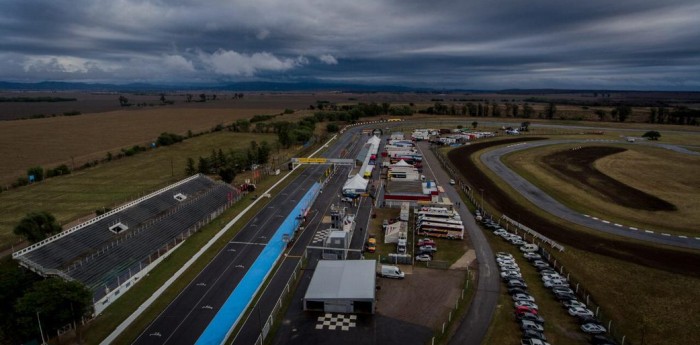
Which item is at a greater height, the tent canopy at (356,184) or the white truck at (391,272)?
the tent canopy at (356,184)

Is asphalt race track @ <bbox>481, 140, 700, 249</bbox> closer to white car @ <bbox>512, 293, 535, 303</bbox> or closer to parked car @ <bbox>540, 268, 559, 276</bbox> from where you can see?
parked car @ <bbox>540, 268, 559, 276</bbox>

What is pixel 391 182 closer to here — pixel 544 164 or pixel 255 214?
pixel 255 214

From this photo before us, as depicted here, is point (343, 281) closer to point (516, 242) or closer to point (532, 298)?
point (532, 298)

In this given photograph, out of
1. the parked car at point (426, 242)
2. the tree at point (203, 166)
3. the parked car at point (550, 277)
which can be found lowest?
the parked car at point (550, 277)

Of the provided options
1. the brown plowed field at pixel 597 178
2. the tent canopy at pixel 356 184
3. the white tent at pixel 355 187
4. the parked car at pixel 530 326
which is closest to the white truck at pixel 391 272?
the parked car at pixel 530 326

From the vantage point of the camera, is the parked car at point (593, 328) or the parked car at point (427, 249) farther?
the parked car at point (427, 249)

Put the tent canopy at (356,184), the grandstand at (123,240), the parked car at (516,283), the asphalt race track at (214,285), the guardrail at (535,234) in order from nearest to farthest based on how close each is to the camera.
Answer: the asphalt race track at (214,285) < the grandstand at (123,240) < the parked car at (516,283) < the guardrail at (535,234) < the tent canopy at (356,184)

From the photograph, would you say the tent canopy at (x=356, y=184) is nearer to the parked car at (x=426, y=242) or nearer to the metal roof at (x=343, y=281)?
the parked car at (x=426, y=242)
